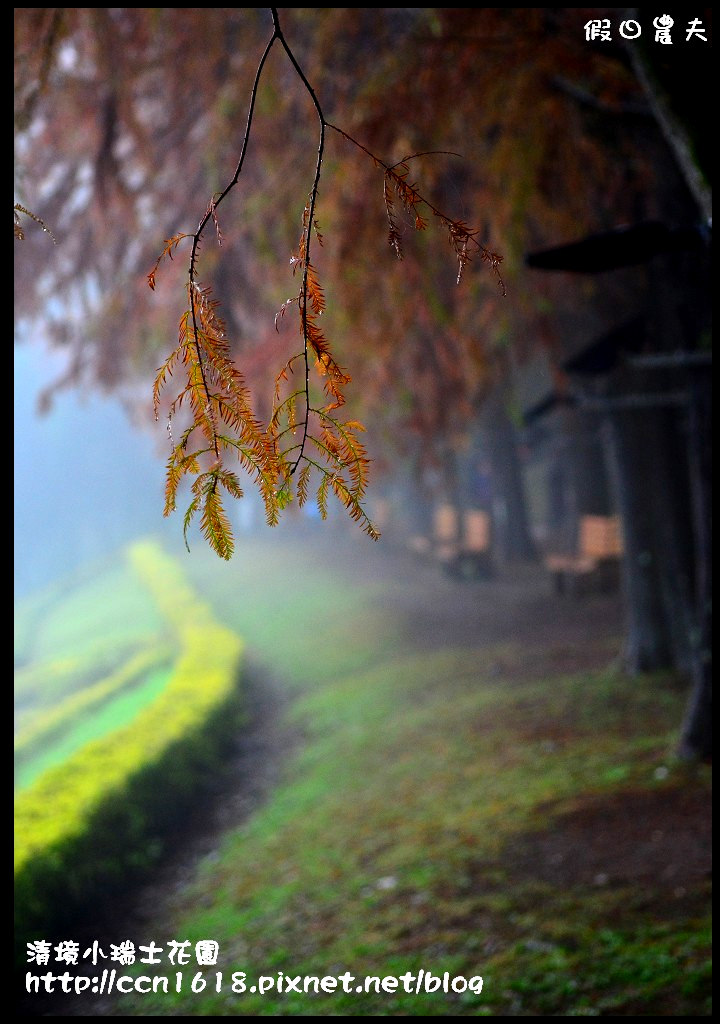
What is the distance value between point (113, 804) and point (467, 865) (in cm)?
322

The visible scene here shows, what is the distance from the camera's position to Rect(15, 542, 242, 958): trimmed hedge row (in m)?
6.29

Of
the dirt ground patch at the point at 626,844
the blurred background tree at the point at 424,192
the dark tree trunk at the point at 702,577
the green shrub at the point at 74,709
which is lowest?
the green shrub at the point at 74,709

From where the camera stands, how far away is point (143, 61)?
5844 millimetres

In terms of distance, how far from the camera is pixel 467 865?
570cm

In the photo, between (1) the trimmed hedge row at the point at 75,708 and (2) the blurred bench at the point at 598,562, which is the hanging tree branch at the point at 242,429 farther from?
(1) the trimmed hedge row at the point at 75,708

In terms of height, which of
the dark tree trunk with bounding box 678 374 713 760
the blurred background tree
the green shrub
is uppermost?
the blurred background tree

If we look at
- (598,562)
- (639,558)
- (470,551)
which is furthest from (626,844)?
(470,551)

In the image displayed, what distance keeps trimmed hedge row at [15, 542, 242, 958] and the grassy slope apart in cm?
74

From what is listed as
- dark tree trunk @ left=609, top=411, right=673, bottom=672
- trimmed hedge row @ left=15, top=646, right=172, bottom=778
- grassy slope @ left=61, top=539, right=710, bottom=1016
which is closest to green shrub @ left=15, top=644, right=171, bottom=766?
trimmed hedge row @ left=15, top=646, right=172, bottom=778

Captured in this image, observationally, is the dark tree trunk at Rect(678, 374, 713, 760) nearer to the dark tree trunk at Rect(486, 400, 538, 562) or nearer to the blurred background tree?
the blurred background tree

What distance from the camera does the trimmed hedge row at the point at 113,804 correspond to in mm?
6293

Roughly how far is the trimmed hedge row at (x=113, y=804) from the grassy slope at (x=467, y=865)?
2.43 ft

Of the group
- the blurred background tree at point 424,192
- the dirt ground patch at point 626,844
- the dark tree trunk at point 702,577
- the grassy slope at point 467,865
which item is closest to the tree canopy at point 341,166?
the blurred background tree at point 424,192

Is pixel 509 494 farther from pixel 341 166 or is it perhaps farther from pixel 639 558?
pixel 341 166
